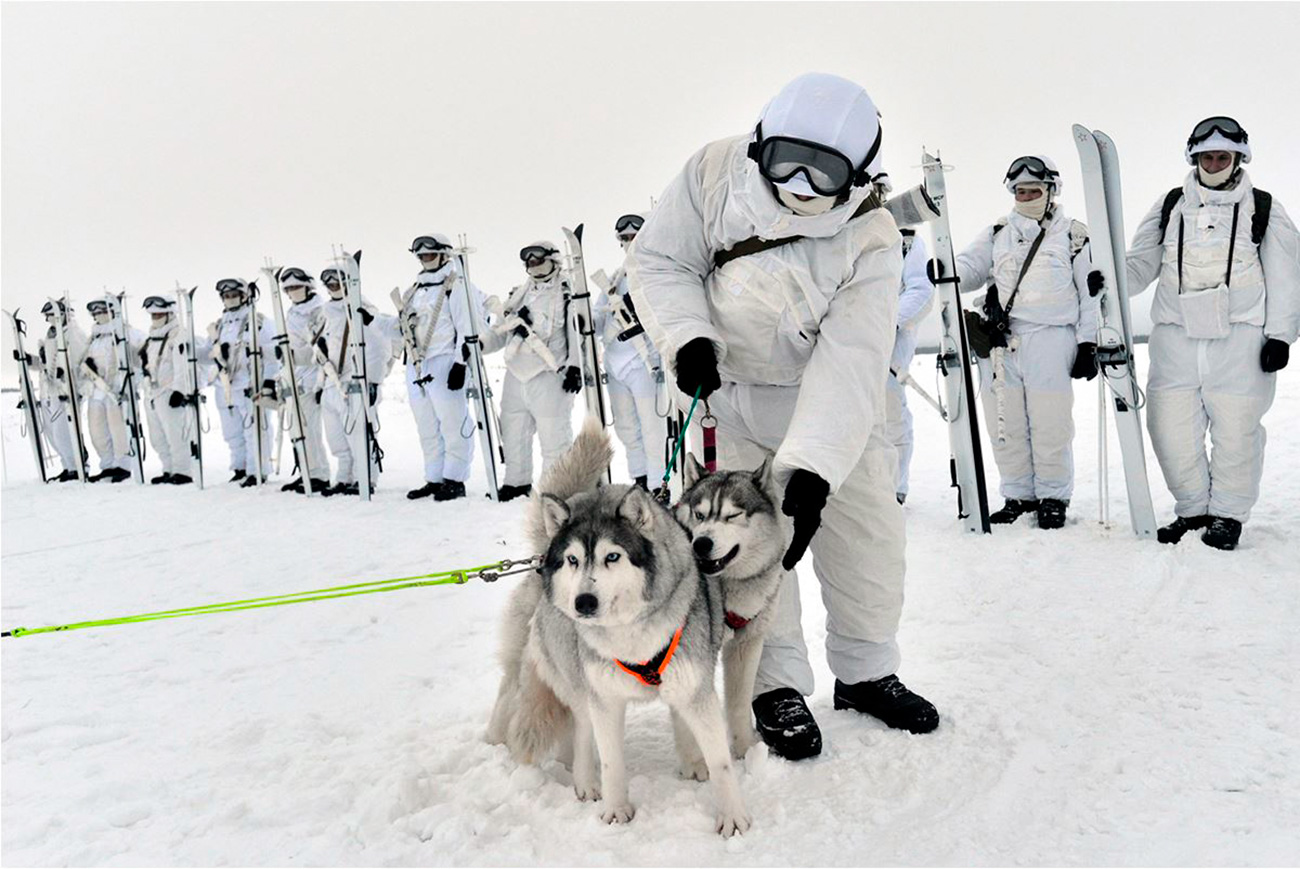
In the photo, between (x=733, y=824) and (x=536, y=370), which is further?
(x=536, y=370)

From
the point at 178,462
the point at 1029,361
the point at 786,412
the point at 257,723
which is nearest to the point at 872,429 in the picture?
the point at 786,412

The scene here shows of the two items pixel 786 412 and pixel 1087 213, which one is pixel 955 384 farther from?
pixel 786 412

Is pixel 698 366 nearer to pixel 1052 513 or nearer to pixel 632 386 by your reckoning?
pixel 1052 513

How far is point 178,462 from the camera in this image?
1318 centimetres

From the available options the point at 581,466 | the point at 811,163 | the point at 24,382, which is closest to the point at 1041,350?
the point at 811,163

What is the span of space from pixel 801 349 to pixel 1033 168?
4.47m

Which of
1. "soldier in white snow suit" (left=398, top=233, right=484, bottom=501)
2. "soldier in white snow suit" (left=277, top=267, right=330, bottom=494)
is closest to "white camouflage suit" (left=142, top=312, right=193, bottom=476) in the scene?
"soldier in white snow suit" (left=277, top=267, right=330, bottom=494)

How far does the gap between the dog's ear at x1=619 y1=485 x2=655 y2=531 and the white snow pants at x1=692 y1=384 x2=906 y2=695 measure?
821 millimetres

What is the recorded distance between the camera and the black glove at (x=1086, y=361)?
20.2 feet

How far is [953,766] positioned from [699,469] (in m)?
1.21

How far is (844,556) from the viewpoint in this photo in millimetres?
3061

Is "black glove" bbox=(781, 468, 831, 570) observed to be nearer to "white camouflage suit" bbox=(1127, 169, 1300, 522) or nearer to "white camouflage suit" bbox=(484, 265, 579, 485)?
"white camouflage suit" bbox=(1127, 169, 1300, 522)

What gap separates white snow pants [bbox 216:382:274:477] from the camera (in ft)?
39.7

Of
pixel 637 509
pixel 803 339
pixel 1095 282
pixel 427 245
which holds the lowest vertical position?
pixel 637 509
